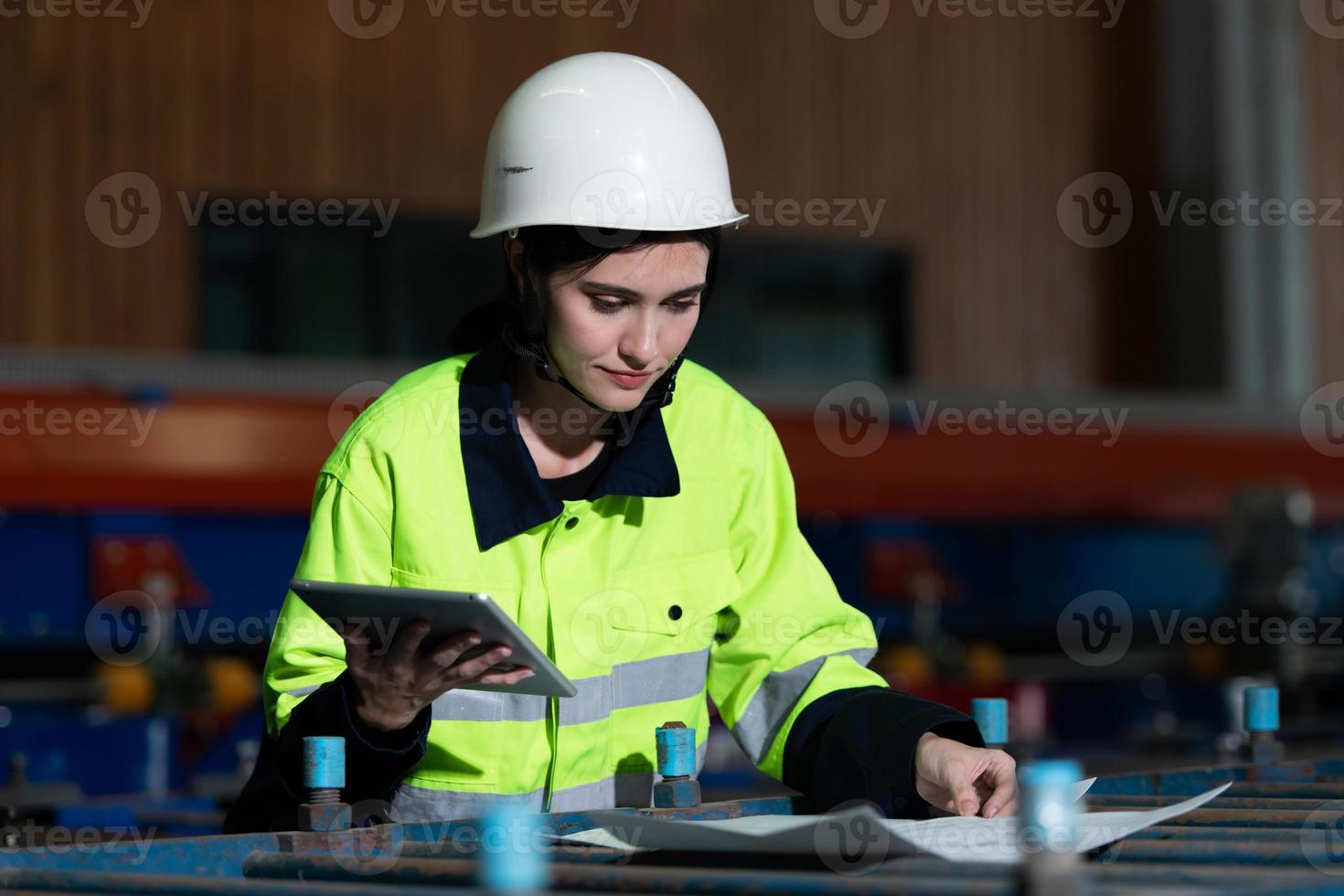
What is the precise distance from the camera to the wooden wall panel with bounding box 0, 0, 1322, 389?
6.82m

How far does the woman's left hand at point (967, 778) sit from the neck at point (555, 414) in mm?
578

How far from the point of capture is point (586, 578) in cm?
203

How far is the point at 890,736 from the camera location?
6.23 feet

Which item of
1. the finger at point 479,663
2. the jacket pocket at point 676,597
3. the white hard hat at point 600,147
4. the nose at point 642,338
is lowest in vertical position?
the finger at point 479,663

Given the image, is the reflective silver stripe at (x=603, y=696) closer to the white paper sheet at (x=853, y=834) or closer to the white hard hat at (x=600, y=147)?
the white paper sheet at (x=853, y=834)

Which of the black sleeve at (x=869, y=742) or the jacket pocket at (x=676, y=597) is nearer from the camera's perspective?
the black sleeve at (x=869, y=742)

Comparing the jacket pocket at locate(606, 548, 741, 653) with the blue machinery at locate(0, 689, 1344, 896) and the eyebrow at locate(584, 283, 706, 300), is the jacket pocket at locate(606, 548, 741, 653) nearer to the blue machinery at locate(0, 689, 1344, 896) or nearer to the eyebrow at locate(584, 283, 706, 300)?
the blue machinery at locate(0, 689, 1344, 896)

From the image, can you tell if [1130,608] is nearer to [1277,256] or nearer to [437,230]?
[1277,256]

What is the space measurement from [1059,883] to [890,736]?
88cm

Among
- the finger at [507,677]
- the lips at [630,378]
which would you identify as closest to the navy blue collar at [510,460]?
the lips at [630,378]

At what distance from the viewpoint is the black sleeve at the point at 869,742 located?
189cm

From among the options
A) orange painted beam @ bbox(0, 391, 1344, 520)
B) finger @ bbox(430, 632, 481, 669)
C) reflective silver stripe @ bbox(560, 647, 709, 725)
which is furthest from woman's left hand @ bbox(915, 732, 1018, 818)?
orange painted beam @ bbox(0, 391, 1344, 520)

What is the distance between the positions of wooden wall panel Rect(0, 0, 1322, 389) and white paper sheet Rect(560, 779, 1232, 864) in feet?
18.7

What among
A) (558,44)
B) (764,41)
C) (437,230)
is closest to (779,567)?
(437,230)
